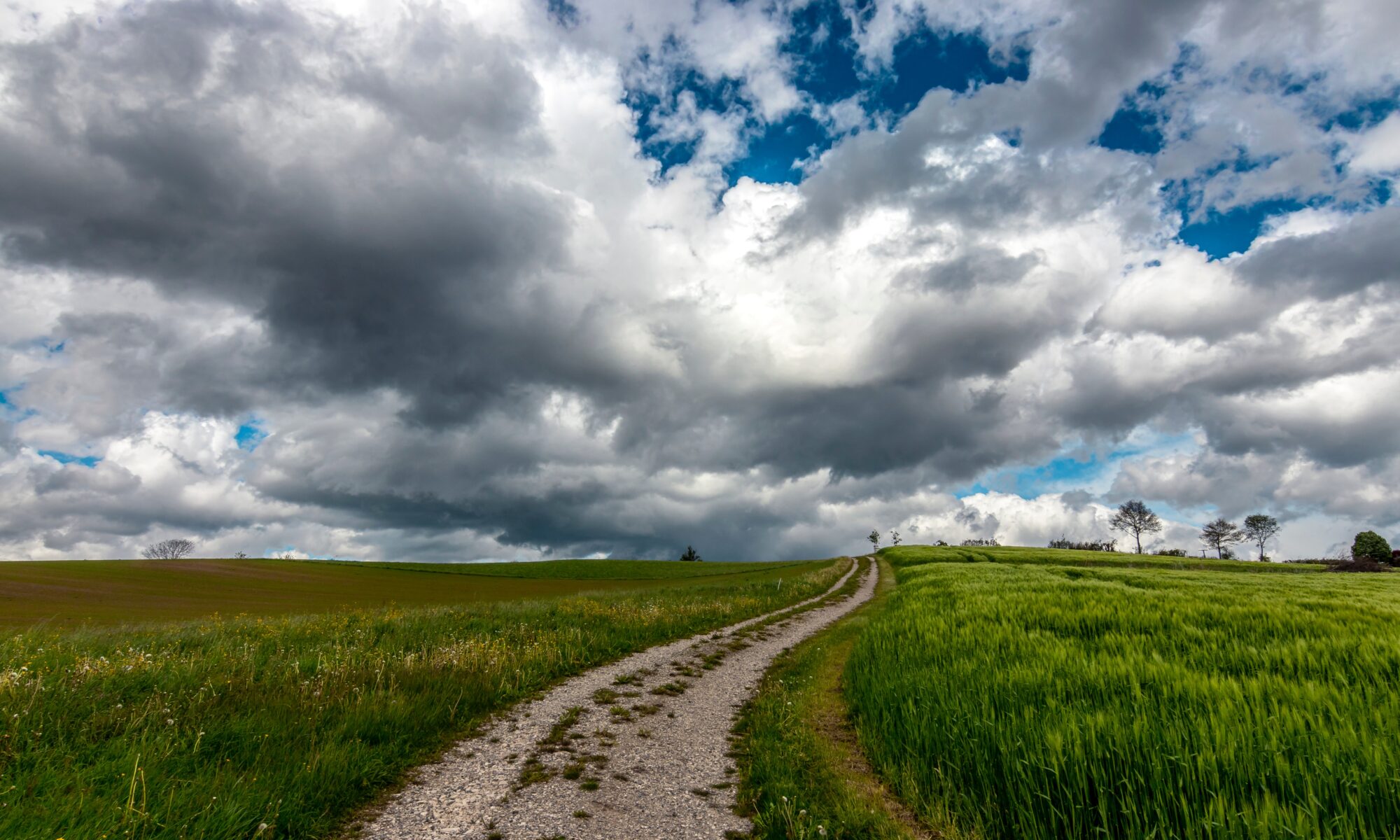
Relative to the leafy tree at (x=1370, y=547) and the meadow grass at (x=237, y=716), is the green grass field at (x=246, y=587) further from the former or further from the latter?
the leafy tree at (x=1370, y=547)

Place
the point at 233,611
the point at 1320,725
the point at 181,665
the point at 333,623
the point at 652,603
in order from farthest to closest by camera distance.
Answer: the point at 233,611
the point at 652,603
the point at 333,623
the point at 181,665
the point at 1320,725

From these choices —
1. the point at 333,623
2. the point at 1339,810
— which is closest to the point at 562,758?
the point at 1339,810

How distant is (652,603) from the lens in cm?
2736

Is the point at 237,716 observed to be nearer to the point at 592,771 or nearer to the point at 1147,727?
the point at 592,771

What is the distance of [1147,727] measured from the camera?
6.40m

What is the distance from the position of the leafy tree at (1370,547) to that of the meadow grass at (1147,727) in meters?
150

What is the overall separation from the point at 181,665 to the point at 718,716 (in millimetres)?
10615

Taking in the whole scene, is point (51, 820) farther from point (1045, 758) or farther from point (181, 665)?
point (1045, 758)

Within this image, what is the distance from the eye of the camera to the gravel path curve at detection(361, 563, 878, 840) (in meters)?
6.64

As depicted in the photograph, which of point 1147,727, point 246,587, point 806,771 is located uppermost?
point 1147,727

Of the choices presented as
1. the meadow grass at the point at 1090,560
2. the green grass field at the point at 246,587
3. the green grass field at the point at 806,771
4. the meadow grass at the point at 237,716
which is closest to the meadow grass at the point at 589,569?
the green grass field at the point at 246,587

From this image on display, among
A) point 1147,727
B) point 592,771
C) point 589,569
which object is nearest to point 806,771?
point 592,771

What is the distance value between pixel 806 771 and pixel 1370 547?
554ft

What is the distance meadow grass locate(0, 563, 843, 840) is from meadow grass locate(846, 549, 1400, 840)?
7.31m
